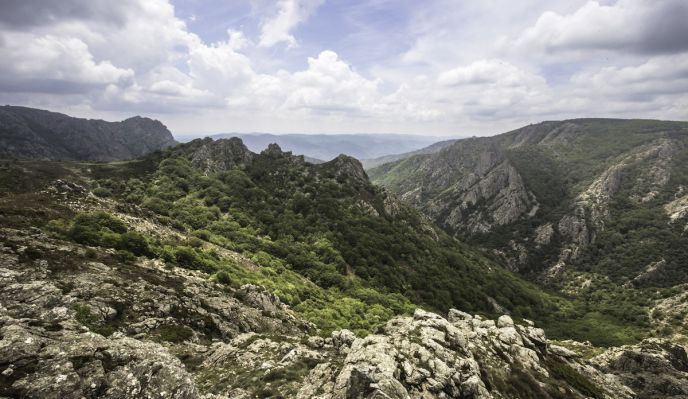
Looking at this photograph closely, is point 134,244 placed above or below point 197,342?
above

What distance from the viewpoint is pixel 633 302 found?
142375mm

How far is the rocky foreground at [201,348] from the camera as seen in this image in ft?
49.4

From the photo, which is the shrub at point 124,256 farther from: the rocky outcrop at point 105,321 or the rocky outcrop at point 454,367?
the rocky outcrop at point 454,367

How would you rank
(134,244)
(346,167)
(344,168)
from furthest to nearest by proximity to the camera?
(346,167) → (344,168) → (134,244)

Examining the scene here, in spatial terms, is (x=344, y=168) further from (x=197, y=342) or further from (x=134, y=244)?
(x=197, y=342)

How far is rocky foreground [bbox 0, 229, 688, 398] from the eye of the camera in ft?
49.4

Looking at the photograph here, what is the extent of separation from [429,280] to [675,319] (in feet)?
312

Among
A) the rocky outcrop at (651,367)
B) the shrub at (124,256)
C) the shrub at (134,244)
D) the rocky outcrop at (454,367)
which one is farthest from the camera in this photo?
the rocky outcrop at (651,367)

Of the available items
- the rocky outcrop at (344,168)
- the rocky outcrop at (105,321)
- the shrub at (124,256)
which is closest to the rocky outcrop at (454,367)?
the rocky outcrop at (105,321)

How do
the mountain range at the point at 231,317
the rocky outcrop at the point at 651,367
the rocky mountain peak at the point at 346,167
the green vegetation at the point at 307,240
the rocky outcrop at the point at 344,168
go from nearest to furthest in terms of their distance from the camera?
1. the mountain range at the point at 231,317
2. the rocky outcrop at the point at 651,367
3. the green vegetation at the point at 307,240
4. the rocky outcrop at the point at 344,168
5. the rocky mountain peak at the point at 346,167

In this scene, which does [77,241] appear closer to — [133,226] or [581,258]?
[133,226]

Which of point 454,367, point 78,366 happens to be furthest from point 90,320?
point 454,367

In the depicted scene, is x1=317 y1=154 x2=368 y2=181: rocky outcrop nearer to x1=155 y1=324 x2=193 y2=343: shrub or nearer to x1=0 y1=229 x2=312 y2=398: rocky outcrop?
x1=0 y1=229 x2=312 y2=398: rocky outcrop

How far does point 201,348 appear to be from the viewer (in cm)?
2345
